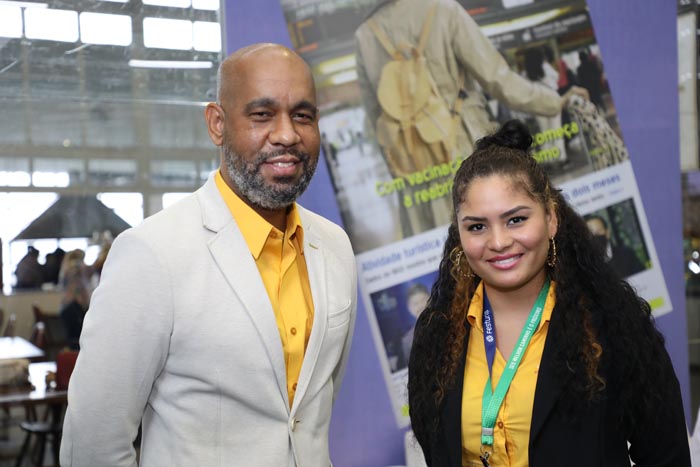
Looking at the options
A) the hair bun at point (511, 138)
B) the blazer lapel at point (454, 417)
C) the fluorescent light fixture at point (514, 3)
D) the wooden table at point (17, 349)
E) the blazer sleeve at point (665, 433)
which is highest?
the fluorescent light fixture at point (514, 3)

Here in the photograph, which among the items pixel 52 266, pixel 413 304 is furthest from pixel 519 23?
pixel 52 266

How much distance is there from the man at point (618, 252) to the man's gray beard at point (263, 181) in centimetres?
301

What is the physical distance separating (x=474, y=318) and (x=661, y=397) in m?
0.52

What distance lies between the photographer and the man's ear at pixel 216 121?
2.14 meters

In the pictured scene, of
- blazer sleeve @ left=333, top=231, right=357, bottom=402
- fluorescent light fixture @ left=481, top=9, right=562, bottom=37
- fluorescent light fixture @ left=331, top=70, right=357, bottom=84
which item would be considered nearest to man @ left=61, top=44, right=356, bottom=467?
blazer sleeve @ left=333, top=231, right=357, bottom=402

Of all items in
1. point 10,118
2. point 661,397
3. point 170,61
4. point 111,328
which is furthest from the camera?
point 170,61

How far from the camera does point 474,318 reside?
2.25 m

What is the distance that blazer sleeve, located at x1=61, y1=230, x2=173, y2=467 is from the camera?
1.90 meters

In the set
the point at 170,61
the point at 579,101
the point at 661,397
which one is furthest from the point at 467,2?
the point at 661,397

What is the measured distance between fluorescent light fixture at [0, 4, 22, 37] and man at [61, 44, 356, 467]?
71.5 inches

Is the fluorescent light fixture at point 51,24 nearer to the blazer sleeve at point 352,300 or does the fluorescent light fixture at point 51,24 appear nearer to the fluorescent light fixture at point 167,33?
the fluorescent light fixture at point 167,33

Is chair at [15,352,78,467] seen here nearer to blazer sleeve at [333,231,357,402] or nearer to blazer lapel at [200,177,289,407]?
blazer sleeve at [333,231,357,402]

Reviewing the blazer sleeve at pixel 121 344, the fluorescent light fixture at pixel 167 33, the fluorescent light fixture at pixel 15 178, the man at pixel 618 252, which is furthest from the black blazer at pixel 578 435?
the man at pixel 618 252

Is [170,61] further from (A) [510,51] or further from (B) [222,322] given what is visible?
(B) [222,322]
